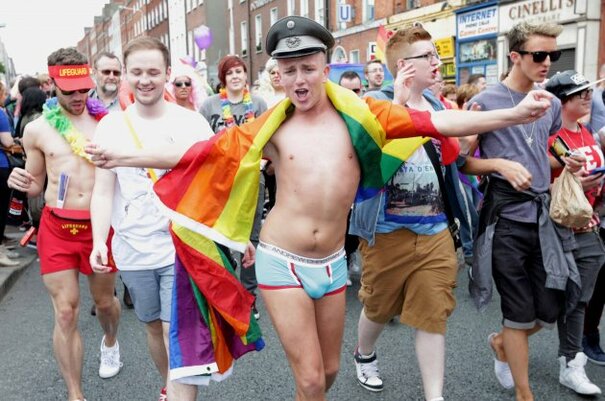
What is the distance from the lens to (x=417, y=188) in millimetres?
3475

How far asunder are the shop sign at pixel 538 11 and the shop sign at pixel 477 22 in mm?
317

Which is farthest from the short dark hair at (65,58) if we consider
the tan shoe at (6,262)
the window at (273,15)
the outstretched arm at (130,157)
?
the window at (273,15)

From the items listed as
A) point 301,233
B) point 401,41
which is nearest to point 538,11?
point 401,41

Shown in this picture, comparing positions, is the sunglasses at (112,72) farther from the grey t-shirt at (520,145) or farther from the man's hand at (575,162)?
the man's hand at (575,162)

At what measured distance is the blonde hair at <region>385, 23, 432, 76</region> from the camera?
3508 millimetres

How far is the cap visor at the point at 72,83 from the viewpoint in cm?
379

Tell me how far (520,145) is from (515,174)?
0.39 m

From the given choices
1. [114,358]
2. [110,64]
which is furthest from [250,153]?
[110,64]

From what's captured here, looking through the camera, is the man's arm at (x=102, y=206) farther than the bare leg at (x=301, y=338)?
Yes

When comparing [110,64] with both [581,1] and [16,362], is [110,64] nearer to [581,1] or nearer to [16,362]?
[16,362]

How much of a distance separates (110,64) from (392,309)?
2960 mm

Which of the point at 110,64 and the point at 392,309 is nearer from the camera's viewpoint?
the point at 392,309

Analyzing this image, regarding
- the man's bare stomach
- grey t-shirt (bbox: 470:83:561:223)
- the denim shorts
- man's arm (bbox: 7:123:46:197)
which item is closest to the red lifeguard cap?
man's arm (bbox: 7:123:46:197)

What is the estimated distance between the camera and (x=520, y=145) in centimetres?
344
